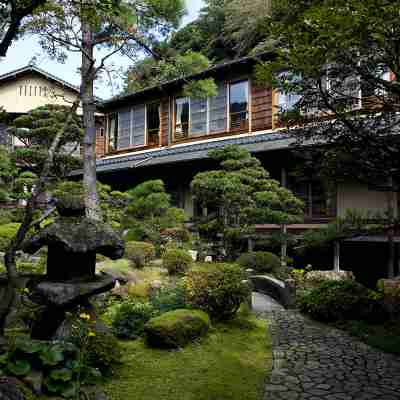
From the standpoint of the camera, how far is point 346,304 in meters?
7.81

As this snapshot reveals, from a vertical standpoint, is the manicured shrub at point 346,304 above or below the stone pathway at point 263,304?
above

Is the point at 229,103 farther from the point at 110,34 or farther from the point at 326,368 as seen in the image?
the point at 326,368

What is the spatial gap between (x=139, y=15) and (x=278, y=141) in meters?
6.30

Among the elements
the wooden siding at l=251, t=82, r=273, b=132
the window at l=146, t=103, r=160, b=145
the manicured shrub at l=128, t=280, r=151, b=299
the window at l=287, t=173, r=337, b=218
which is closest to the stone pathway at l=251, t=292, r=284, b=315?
the manicured shrub at l=128, t=280, r=151, b=299

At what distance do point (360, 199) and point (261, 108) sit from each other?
622 cm

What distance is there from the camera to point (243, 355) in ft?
19.3

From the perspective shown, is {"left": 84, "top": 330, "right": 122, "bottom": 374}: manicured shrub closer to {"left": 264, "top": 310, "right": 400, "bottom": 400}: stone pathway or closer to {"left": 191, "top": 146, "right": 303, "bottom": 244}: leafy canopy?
{"left": 264, "top": 310, "right": 400, "bottom": 400}: stone pathway

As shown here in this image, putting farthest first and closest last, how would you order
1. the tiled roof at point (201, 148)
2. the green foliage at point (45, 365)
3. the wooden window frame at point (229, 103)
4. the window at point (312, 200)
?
the wooden window frame at point (229, 103) → the window at point (312, 200) → the tiled roof at point (201, 148) → the green foliage at point (45, 365)

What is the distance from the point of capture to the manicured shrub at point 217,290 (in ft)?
A: 22.4

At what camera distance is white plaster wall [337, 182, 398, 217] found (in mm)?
12953

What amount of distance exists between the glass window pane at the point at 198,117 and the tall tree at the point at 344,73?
1386 centimetres

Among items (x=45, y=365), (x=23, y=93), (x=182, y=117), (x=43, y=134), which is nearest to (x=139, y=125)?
(x=182, y=117)

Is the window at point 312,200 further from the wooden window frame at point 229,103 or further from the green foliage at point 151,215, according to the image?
the green foliage at point 151,215

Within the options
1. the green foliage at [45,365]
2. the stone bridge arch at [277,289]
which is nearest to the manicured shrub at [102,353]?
the green foliage at [45,365]
